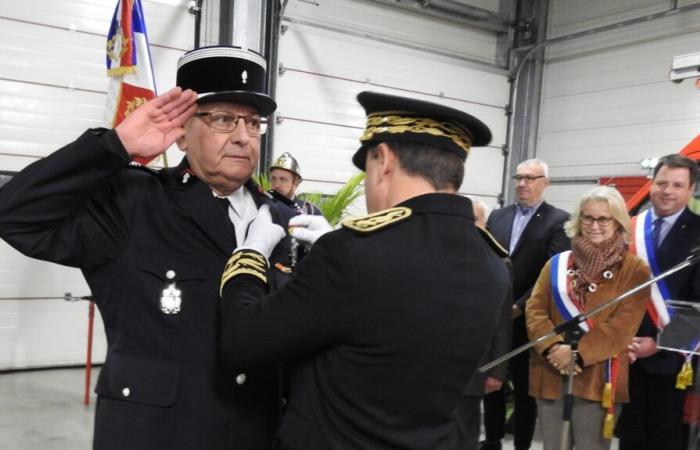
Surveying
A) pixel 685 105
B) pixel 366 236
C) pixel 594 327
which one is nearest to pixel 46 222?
pixel 366 236

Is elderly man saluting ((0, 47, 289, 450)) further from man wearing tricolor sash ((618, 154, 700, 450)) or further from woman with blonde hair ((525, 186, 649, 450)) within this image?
man wearing tricolor sash ((618, 154, 700, 450))

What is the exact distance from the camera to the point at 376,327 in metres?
1.21

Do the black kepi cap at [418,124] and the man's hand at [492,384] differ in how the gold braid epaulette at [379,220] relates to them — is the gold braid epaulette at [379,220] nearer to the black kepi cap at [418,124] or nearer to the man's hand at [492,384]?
the black kepi cap at [418,124]

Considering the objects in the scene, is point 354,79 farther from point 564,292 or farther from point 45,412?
point 564,292

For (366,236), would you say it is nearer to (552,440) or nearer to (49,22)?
(552,440)

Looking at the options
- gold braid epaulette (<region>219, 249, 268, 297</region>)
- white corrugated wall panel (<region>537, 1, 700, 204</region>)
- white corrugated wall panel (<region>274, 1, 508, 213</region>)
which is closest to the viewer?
gold braid epaulette (<region>219, 249, 268, 297</region>)

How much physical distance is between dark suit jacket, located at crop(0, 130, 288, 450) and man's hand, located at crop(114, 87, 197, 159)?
33 mm

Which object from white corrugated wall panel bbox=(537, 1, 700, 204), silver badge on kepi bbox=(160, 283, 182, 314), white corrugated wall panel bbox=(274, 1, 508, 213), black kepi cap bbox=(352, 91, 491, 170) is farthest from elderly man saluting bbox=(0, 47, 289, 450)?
white corrugated wall panel bbox=(537, 1, 700, 204)

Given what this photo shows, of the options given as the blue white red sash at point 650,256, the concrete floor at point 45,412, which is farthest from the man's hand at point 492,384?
the concrete floor at point 45,412

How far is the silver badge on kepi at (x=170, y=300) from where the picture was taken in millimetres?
1434

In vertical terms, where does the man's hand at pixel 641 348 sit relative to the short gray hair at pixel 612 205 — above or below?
below

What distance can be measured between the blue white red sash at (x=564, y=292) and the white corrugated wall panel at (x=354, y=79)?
4343 mm

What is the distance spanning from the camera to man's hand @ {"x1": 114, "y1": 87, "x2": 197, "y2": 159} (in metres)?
1.35

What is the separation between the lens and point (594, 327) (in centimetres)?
305
